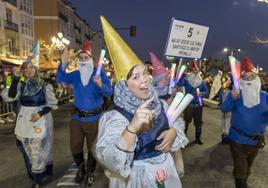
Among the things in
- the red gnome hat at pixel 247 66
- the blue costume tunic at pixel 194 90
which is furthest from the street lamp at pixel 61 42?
the blue costume tunic at pixel 194 90

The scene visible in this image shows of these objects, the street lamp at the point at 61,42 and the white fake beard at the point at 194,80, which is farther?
the white fake beard at the point at 194,80

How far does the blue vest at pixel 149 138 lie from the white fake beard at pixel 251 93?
2.37m

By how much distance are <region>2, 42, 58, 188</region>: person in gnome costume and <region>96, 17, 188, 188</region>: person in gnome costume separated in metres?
2.89

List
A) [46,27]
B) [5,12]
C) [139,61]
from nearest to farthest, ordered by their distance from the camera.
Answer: [139,61] < [5,12] < [46,27]

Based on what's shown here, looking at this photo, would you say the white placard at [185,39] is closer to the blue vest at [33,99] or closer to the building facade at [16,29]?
the blue vest at [33,99]

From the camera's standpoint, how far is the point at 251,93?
4.89 metres

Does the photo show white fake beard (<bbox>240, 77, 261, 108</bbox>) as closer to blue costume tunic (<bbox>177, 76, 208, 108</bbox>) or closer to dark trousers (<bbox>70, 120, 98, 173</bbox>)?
dark trousers (<bbox>70, 120, 98, 173</bbox>)

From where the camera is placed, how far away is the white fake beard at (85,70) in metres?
5.68

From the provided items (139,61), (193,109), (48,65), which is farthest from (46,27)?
(139,61)

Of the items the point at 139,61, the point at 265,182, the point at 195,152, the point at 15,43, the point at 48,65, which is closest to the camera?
the point at 139,61

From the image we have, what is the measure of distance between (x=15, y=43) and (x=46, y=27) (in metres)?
14.7

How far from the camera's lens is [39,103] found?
5680mm

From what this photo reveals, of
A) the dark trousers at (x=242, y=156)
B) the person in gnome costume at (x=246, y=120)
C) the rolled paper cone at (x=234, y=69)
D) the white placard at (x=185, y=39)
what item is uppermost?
the white placard at (x=185, y=39)

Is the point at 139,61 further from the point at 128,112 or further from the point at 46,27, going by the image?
the point at 46,27
